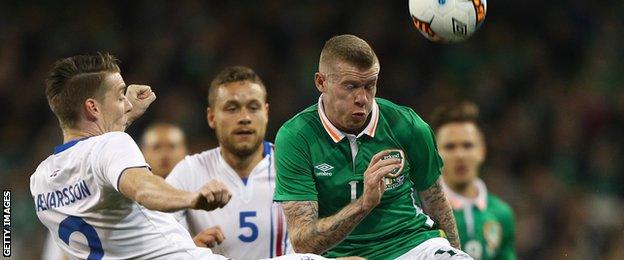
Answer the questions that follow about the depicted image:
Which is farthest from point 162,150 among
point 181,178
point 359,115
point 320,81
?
point 359,115

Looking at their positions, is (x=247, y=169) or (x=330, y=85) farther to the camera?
(x=247, y=169)

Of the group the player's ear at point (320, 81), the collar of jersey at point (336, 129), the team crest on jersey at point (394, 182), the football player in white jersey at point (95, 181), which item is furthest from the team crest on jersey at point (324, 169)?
the football player in white jersey at point (95, 181)

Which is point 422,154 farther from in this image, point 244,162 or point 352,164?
point 244,162

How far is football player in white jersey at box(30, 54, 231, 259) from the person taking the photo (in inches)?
191

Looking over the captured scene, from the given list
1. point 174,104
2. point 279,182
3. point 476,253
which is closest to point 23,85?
point 174,104

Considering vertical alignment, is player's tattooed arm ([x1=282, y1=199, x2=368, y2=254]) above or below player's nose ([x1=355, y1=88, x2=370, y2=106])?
below

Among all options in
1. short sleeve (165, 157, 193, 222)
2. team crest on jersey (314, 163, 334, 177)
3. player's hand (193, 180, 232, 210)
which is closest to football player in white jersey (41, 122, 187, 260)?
short sleeve (165, 157, 193, 222)

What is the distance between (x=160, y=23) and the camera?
13.8m

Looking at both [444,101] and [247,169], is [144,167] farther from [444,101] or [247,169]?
[444,101]

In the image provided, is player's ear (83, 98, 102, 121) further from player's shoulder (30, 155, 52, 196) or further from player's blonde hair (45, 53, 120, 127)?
player's shoulder (30, 155, 52, 196)

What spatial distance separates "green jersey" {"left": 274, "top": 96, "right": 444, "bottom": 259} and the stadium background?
6.24 m

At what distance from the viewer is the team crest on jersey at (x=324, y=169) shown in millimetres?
5730

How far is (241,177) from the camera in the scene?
7.47 metres

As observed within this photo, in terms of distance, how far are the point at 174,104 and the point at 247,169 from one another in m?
5.23
